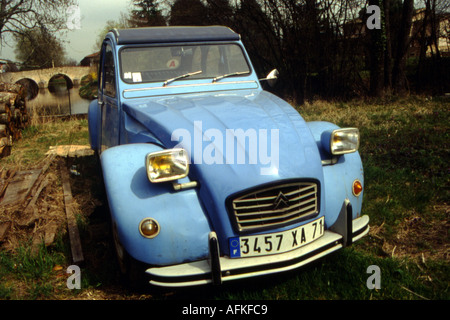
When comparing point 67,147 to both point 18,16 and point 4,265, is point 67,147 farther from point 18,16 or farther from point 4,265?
point 18,16

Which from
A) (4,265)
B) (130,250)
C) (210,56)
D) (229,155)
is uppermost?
(210,56)

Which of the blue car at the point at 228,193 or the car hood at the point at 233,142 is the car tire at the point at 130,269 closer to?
the blue car at the point at 228,193

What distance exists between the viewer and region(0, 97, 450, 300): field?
2.61m

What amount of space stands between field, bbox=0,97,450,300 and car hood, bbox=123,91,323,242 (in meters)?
0.65

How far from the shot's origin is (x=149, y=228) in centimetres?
231

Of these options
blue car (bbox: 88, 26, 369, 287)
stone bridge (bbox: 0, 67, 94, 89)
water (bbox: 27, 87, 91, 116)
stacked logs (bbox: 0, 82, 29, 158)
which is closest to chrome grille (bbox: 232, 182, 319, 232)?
blue car (bbox: 88, 26, 369, 287)

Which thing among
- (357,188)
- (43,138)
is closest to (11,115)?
(43,138)

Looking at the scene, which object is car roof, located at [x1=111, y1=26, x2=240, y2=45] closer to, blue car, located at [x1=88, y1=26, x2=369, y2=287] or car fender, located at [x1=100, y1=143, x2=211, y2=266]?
blue car, located at [x1=88, y1=26, x2=369, y2=287]

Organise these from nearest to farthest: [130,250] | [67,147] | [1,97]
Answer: [130,250]
[67,147]
[1,97]

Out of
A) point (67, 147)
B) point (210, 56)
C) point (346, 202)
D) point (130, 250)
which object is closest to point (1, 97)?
point (67, 147)

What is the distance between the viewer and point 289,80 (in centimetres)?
1335

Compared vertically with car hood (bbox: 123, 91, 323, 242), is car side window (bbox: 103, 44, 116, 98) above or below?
above

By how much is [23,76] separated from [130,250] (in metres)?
38.6

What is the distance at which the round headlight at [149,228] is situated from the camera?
2309 mm
